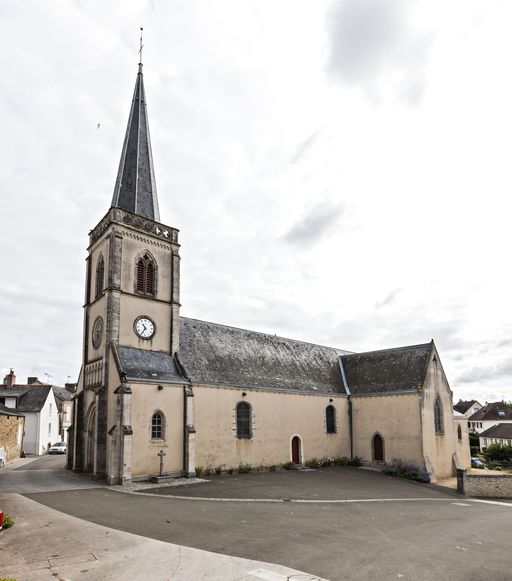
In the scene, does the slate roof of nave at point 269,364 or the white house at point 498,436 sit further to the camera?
the white house at point 498,436

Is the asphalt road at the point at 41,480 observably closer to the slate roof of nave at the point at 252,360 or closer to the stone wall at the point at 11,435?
the stone wall at the point at 11,435

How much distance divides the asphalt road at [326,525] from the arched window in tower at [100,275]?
11.4 metres

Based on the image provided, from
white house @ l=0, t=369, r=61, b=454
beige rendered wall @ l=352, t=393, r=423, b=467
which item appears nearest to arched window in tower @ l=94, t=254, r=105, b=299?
beige rendered wall @ l=352, t=393, r=423, b=467

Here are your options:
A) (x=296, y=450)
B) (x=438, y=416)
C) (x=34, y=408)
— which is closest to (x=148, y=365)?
(x=296, y=450)

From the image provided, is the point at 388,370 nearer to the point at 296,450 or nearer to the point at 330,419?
the point at 330,419

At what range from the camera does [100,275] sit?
26750 mm

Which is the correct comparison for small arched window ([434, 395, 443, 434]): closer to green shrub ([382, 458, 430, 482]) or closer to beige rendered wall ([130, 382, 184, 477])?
green shrub ([382, 458, 430, 482])

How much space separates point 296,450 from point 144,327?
13.4 m

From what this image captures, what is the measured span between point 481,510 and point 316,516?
30.3ft

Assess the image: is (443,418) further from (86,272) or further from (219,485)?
(86,272)

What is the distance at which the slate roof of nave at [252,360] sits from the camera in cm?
2764

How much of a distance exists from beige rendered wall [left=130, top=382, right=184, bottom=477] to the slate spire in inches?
417

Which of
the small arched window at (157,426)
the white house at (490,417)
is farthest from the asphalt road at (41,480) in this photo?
the white house at (490,417)

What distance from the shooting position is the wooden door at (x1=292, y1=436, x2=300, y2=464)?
30.1 m
